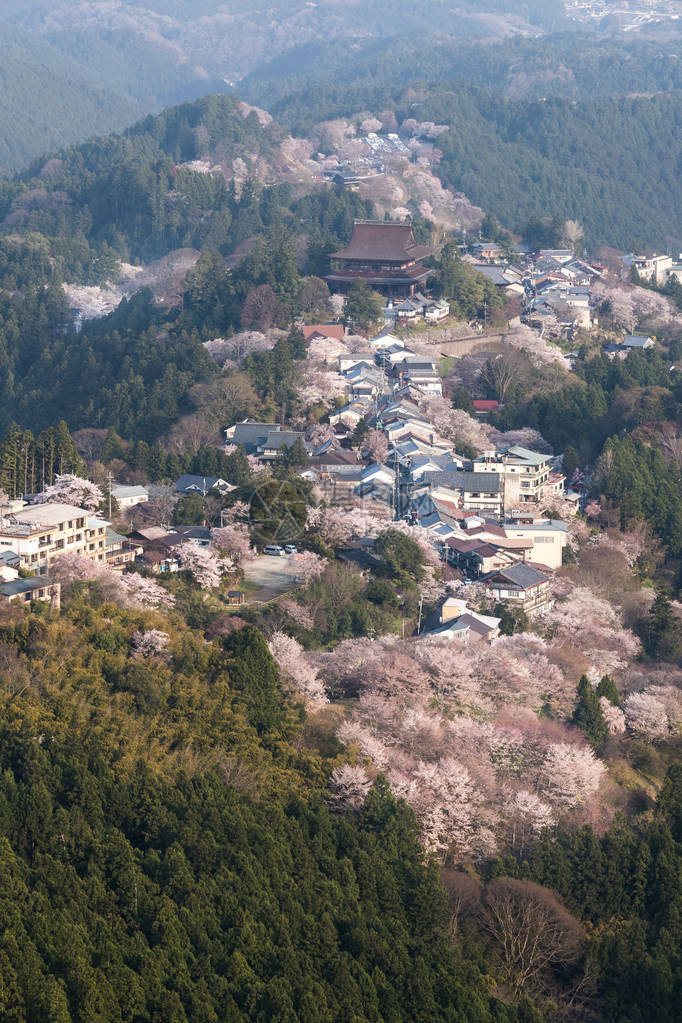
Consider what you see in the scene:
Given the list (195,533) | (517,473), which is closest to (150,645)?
(195,533)

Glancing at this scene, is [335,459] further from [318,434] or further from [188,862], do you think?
[188,862]

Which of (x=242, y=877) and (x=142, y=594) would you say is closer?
(x=242, y=877)

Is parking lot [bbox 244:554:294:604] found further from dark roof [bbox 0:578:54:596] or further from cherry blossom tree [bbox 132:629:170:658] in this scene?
dark roof [bbox 0:578:54:596]

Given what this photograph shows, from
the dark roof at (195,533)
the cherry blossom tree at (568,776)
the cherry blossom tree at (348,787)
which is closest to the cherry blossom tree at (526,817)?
the cherry blossom tree at (568,776)

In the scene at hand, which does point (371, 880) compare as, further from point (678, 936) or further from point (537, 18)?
point (537, 18)

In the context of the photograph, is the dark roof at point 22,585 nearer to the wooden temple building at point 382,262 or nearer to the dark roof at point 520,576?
the dark roof at point 520,576

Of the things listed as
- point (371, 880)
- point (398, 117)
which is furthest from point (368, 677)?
point (398, 117)
